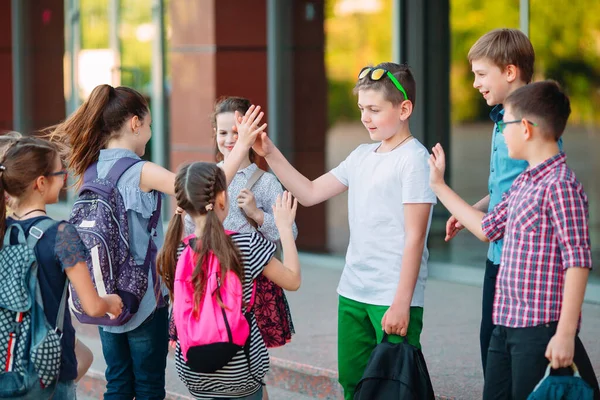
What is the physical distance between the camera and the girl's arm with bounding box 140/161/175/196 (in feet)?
12.0

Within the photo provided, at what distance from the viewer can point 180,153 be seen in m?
8.23

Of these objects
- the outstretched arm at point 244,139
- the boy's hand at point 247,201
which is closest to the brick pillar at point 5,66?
the boy's hand at point 247,201

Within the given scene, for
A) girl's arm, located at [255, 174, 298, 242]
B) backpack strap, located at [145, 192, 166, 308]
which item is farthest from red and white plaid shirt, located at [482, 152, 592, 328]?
backpack strap, located at [145, 192, 166, 308]

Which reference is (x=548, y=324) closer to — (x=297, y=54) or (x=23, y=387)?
(x=23, y=387)

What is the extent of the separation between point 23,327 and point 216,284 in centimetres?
67

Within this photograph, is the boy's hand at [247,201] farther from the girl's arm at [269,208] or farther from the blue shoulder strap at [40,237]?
the blue shoulder strap at [40,237]

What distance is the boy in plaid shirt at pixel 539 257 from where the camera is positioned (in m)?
2.79

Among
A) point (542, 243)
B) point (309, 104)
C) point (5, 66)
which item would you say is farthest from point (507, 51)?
point (5, 66)

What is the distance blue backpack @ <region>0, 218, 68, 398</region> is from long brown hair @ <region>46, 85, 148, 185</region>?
73cm

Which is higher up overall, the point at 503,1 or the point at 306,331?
the point at 503,1

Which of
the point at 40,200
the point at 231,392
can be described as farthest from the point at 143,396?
the point at 40,200

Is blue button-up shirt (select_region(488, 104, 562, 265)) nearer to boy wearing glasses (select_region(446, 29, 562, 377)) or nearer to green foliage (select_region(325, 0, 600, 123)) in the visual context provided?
boy wearing glasses (select_region(446, 29, 562, 377))

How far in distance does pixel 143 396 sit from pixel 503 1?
364 inches

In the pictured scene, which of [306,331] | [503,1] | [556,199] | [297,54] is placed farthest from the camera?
[503,1]
